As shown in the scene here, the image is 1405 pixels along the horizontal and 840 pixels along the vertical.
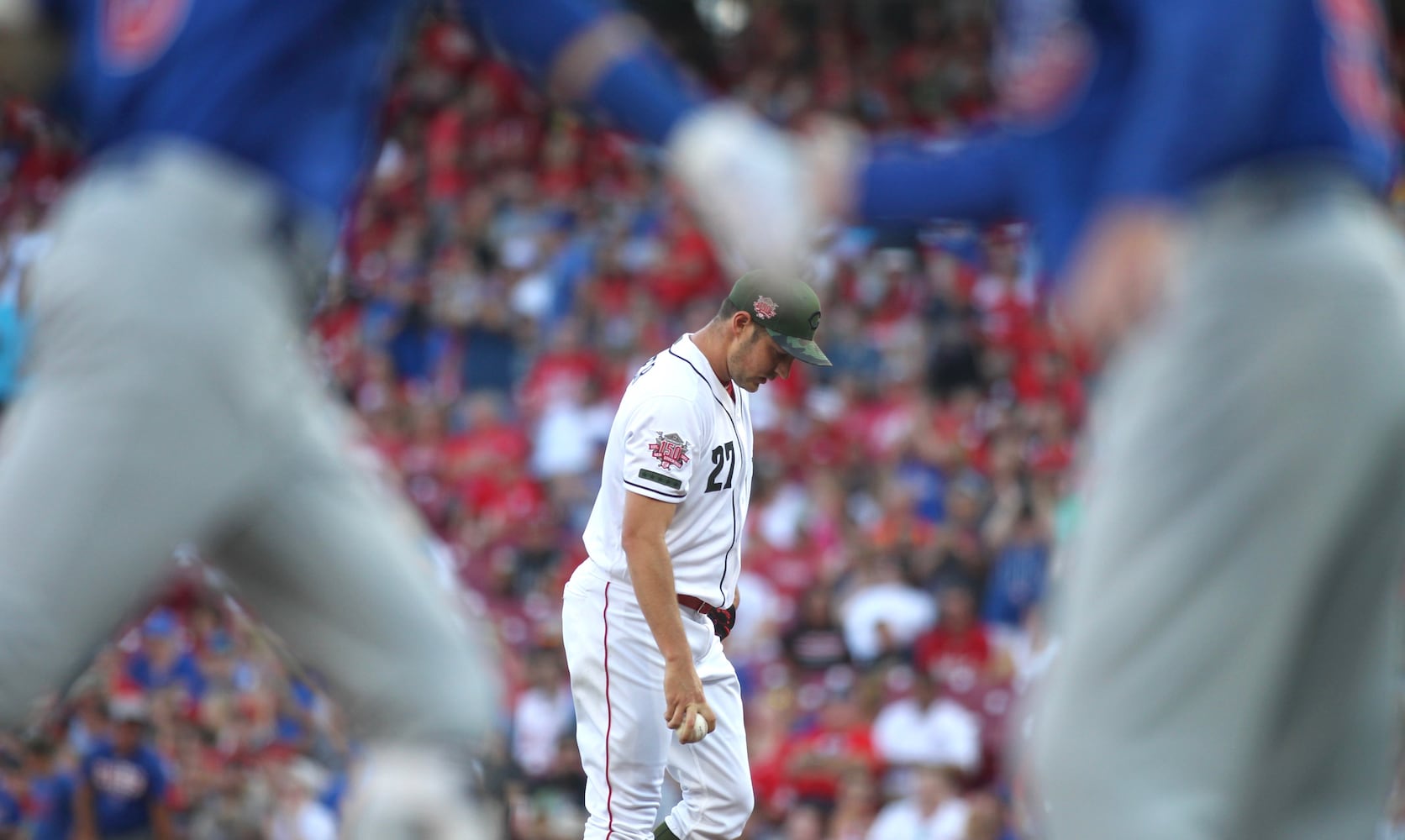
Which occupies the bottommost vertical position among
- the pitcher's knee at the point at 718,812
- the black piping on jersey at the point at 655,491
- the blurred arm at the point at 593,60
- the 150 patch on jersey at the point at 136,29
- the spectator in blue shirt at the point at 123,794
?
the spectator in blue shirt at the point at 123,794

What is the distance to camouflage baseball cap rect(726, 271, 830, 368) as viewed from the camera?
5.85 meters

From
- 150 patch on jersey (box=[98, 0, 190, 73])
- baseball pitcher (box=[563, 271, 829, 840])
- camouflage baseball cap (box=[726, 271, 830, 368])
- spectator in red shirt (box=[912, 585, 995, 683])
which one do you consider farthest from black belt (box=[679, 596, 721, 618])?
spectator in red shirt (box=[912, 585, 995, 683])

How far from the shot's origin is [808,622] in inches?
463

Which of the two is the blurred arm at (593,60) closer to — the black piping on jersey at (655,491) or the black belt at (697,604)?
the black piping on jersey at (655,491)

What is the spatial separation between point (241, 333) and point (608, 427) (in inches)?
486

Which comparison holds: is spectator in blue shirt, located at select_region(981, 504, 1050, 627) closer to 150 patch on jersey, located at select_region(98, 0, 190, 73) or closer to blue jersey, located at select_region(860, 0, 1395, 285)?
blue jersey, located at select_region(860, 0, 1395, 285)

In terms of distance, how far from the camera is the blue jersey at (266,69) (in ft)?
10.2

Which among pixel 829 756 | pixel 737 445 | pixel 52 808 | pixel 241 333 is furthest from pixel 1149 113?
pixel 52 808

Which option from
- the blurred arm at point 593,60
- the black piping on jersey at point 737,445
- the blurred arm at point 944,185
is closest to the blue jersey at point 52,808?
the black piping on jersey at point 737,445

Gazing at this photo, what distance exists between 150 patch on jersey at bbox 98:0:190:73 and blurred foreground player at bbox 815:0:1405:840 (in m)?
1.70

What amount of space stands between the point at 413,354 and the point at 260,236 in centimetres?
1513

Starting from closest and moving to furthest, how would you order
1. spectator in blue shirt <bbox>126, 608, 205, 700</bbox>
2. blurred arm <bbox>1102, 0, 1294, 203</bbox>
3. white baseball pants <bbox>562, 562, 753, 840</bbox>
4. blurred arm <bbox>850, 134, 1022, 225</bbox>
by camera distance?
blurred arm <bbox>1102, 0, 1294, 203</bbox>
blurred arm <bbox>850, 134, 1022, 225</bbox>
white baseball pants <bbox>562, 562, 753, 840</bbox>
spectator in blue shirt <bbox>126, 608, 205, 700</bbox>

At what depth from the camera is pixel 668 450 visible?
5.74 metres

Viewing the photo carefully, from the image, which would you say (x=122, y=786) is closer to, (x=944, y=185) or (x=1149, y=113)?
(x=944, y=185)
